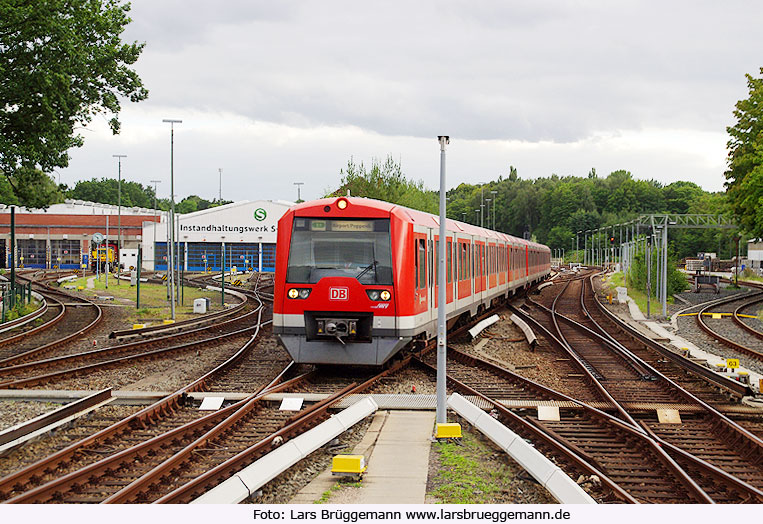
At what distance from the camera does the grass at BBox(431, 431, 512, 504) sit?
743cm

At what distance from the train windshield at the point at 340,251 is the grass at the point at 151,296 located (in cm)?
1458

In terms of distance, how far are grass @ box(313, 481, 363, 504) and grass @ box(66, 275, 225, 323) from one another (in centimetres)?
2011

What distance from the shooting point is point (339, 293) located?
525 inches

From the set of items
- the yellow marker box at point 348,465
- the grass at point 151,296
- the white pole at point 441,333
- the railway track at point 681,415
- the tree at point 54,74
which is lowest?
the grass at point 151,296

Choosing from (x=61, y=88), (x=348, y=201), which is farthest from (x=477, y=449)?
(x=61, y=88)

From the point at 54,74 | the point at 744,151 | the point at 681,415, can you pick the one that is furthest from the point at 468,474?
the point at 744,151

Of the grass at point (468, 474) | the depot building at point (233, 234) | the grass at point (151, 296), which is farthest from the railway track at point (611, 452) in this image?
the depot building at point (233, 234)

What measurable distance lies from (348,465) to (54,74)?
14.6 m

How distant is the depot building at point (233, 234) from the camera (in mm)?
70125

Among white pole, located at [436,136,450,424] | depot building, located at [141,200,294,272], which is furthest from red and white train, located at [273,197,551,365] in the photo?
depot building, located at [141,200,294,272]

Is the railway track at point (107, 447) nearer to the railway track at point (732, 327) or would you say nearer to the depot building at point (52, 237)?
the railway track at point (732, 327)

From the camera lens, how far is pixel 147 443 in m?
8.80
